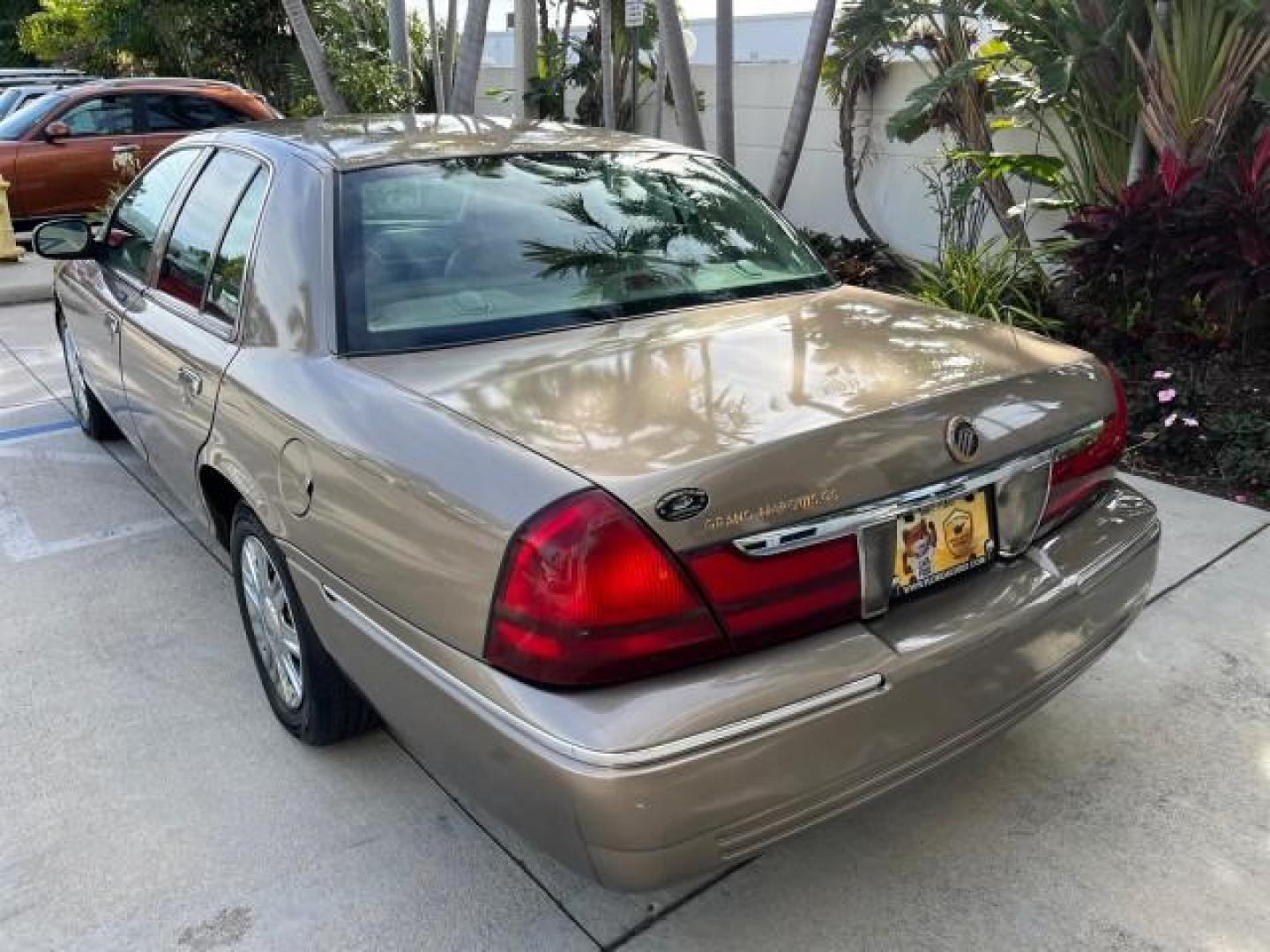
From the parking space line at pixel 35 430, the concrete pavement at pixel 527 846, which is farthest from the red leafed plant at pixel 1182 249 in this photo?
the parking space line at pixel 35 430

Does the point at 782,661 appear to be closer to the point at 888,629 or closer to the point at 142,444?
the point at 888,629

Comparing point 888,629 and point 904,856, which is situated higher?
point 888,629

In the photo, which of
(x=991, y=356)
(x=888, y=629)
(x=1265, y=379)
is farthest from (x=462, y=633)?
(x=1265, y=379)

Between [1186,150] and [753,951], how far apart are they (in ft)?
16.7

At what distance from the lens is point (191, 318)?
3.36 meters

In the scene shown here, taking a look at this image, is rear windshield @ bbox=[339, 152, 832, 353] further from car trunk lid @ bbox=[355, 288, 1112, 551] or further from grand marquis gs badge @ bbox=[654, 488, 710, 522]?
grand marquis gs badge @ bbox=[654, 488, 710, 522]

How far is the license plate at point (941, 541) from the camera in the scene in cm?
216

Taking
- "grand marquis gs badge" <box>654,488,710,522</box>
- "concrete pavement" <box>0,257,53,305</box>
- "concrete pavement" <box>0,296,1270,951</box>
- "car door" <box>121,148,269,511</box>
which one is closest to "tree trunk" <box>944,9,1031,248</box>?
"concrete pavement" <box>0,296,1270,951</box>

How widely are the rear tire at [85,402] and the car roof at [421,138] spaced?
202 cm

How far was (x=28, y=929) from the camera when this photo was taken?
241cm

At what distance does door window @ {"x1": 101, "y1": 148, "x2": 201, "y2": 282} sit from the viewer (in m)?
3.89

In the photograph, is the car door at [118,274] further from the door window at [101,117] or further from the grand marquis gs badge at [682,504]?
the door window at [101,117]

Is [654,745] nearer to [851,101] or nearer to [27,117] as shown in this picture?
[851,101]

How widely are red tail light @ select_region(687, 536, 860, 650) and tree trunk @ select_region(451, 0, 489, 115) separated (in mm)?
7471
